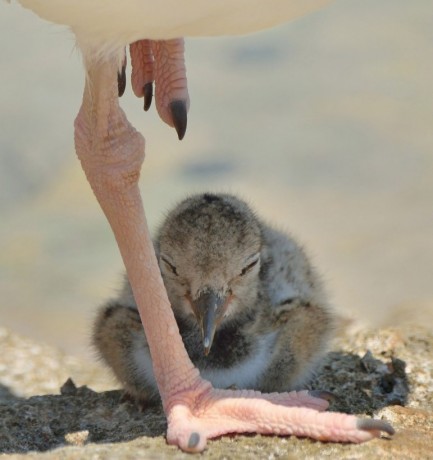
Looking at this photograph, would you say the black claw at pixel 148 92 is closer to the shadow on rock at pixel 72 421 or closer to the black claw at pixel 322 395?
the shadow on rock at pixel 72 421

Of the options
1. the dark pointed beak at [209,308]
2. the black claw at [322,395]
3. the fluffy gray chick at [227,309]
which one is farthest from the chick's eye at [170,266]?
the black claw at [322,395]

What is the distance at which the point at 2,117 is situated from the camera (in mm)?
7598

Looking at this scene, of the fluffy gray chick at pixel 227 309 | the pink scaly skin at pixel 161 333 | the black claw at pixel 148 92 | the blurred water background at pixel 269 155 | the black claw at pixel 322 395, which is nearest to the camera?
the pink scaly skin at pixel 161 333

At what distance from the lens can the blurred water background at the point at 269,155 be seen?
6402 millimetres

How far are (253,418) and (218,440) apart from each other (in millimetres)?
117

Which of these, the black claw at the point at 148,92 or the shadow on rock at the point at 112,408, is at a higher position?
the black claw at the point at 148,92

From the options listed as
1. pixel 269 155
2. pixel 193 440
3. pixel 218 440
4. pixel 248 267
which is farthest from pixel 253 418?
pixel 269 155

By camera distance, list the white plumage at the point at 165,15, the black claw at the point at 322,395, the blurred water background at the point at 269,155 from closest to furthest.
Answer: the white plumage at the point at 165,15, the black claw at the point at 322,395, the blurred water background at the point at 269,155

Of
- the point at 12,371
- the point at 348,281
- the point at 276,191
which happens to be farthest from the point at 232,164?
the point at 12,371

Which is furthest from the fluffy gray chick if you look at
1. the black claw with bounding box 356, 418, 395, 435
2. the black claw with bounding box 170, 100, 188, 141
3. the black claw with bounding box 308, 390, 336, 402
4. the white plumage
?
the white plumage

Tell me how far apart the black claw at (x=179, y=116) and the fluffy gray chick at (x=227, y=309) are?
0.27 meters

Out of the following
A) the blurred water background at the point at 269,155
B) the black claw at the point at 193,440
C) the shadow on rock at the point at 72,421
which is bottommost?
the black claw at the point at 193,440

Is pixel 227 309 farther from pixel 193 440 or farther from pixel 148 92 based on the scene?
pixel 148 92

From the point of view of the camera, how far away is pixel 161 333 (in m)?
3.83
